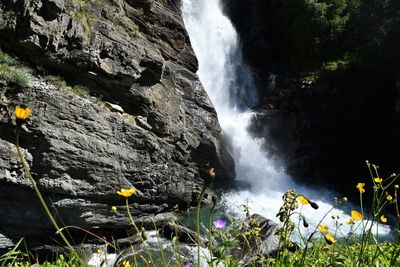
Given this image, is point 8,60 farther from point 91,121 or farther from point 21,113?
point 21,113

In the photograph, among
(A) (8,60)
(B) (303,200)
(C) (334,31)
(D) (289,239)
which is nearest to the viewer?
(B) (303,200)

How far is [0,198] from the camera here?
21.5ft

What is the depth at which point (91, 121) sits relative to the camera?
779cm

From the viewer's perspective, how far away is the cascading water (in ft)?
49.5

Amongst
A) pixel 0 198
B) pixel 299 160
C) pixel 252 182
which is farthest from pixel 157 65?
pixel 299 160

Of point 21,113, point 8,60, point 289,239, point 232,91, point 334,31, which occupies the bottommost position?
point 21,113

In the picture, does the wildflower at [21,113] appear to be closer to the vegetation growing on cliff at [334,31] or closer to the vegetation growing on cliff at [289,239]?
the vegetation growing on cliff at [289,239]

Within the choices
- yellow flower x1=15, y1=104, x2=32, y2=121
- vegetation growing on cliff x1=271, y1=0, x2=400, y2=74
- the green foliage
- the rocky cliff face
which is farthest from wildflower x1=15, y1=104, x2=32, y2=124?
vegetation growing on cliff x1=271, y1=0, x2=400, y2=74

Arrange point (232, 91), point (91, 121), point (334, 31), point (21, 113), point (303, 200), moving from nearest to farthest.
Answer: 1. point (21, 113)
2. point (303, 200)
3. point (91, 121)
4. point (232, 91)
5. point (334, 31)

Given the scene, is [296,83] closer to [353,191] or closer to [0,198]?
[353,191]

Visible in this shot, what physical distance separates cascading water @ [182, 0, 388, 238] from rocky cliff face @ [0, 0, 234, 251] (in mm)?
5100

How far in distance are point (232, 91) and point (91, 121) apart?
11.3 m

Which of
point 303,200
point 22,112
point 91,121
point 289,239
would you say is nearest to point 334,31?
point 91,121

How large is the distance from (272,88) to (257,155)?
14.9ft
